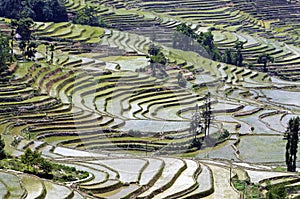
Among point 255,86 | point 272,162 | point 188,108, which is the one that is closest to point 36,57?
point 188,108

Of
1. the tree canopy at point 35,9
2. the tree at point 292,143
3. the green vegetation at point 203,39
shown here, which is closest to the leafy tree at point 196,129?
the tree at point 292,143

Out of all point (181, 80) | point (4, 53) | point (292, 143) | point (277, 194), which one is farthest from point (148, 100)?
point (277, 194)

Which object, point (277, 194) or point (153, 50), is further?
point (153, 50)

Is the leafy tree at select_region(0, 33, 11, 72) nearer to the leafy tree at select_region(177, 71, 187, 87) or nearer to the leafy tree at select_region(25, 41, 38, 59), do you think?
the leafy tree at select_region(25, 41, 38, 59)

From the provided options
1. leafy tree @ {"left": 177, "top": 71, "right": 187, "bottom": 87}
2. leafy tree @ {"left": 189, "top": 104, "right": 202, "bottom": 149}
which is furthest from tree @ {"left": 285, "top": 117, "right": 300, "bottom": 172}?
leafy tree @ {"left": 177, "top": 71, "right": 187, "bottom": 87}

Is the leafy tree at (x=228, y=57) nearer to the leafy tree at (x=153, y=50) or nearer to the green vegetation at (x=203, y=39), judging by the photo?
the green vegetation at (x=203, y=39)

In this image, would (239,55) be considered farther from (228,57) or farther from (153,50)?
(153,50)
